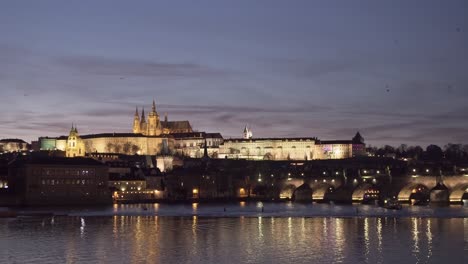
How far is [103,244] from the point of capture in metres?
41.3

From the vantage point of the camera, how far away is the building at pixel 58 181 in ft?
274

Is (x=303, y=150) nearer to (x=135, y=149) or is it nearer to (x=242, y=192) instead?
(x=135, y=149)

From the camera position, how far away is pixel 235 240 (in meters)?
42.9

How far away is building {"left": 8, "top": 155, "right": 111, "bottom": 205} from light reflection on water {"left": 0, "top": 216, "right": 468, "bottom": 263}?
25071mm

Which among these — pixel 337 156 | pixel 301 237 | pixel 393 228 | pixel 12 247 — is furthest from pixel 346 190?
pixel 337 156

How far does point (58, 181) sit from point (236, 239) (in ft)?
150

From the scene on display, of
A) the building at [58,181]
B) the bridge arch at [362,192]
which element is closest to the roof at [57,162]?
the building at [58,181]

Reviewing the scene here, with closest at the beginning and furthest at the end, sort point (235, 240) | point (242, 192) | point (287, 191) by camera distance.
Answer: point (235, 240), point (287, 191), point (242, 192)

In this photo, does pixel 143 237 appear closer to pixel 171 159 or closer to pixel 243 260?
pixel 243 260

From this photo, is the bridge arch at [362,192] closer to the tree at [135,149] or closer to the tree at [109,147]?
the tree at [135,149]

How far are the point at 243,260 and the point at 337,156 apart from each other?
160 meters

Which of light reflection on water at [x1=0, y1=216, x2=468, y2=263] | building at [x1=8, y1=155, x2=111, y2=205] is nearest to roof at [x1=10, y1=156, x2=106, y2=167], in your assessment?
building at [x1=8, y1=155, x2=111, y2=205]

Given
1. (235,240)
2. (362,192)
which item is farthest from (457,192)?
(235,240)

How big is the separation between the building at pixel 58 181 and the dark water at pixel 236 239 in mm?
22672
